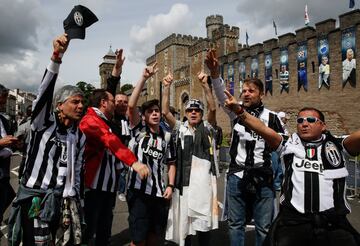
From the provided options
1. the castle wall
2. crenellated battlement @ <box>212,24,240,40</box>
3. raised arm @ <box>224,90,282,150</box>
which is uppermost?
crenellated battlement @ <box>212,24,240,40</box>

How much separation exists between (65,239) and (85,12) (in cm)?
175

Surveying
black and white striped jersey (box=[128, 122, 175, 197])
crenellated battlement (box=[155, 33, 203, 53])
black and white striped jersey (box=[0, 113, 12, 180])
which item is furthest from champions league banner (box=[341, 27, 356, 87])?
crenellated battlement (box=[155, 33, 203, 53])

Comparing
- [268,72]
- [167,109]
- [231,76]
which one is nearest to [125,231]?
[167,109]

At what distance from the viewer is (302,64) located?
872 inches

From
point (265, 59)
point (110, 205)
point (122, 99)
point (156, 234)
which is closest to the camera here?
point (156, 234)

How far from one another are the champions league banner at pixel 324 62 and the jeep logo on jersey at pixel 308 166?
64.0ft

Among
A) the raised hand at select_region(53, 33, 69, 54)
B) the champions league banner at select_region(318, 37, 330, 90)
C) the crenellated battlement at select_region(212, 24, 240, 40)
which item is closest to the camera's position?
the raised hand at select_region(53, 33, 69, 54)

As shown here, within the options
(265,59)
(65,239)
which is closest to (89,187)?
(65,239)

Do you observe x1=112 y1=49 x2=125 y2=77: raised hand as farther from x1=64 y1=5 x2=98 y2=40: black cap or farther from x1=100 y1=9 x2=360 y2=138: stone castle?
x1=100 y1=9 x2=360 y2=138: stone castle

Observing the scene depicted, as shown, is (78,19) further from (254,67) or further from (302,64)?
(254,67)

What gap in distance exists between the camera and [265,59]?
82.6 feet

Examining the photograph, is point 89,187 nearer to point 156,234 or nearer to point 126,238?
point 156,234

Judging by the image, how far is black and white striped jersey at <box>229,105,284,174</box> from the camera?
3637 mm

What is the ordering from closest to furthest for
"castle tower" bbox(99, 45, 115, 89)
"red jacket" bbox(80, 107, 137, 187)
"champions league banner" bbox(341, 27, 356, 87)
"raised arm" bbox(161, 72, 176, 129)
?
"red jacket" bbox(80, 107, 137, 187) < "raised arm" bbox(161, 72, 176, 129) < "champions league banner" bbox(341, 27, 356, 87) < "castle tower" bbox(99, 45, 115, 89)
